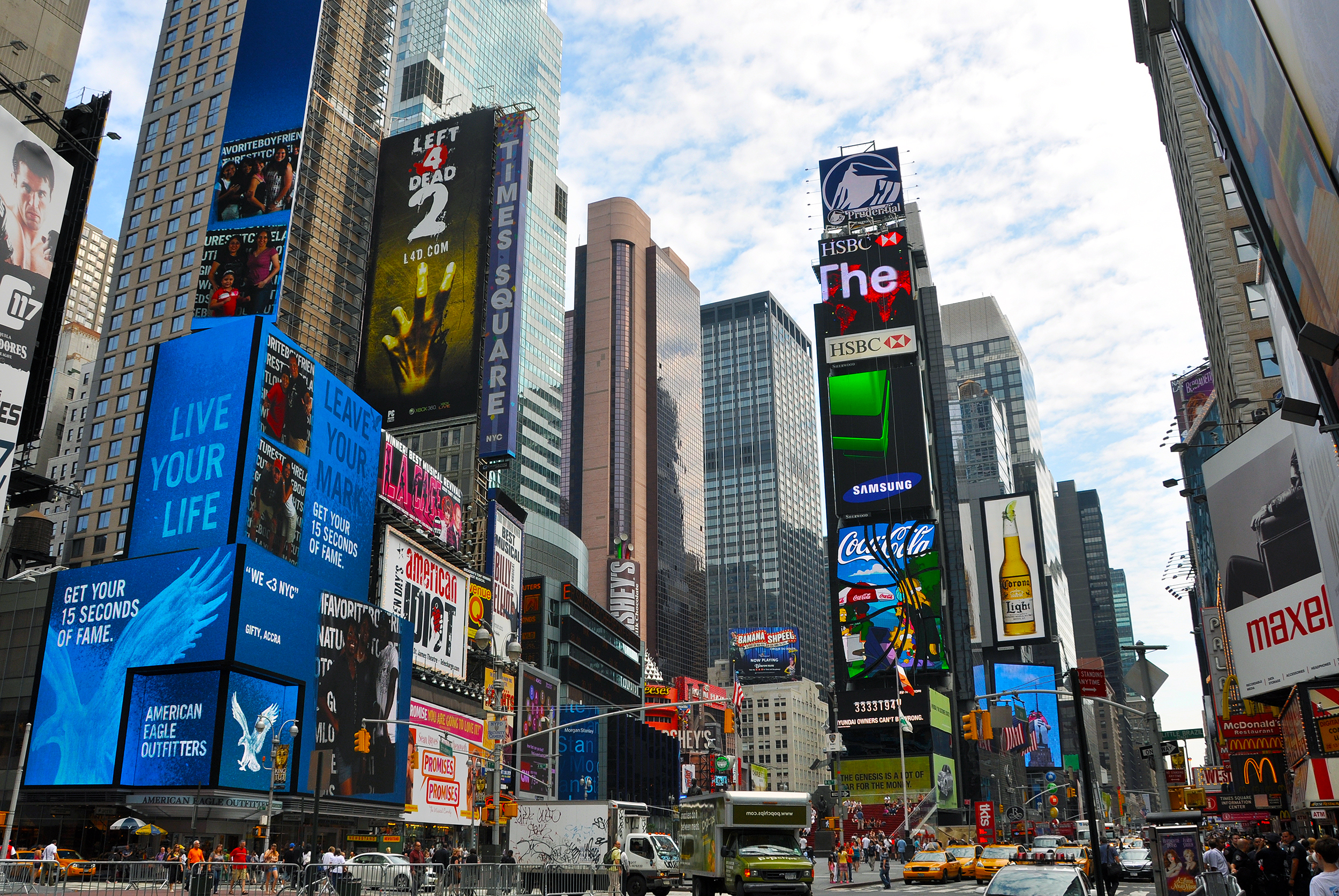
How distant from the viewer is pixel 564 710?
4518 inches

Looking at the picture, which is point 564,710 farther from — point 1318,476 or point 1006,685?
point 1318,476

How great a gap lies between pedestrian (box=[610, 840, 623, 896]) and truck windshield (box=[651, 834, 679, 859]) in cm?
131

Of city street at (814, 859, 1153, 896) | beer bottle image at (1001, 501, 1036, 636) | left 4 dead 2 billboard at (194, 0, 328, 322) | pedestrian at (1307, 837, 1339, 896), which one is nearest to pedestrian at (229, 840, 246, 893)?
pedestrian at (1307, 837, 1339, 896)

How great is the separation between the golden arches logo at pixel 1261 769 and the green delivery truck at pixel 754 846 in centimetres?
3001

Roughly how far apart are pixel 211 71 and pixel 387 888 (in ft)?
348

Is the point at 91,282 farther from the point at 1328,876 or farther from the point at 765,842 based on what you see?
the point at 1328,876

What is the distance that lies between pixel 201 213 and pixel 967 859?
92377 millimetres

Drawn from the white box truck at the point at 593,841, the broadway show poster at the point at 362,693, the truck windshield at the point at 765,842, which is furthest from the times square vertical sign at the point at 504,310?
the truck windshield at the point at 765,842

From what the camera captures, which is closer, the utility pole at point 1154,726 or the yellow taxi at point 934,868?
the utility pole at point 1154,726

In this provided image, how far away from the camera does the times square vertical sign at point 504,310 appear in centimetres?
8006

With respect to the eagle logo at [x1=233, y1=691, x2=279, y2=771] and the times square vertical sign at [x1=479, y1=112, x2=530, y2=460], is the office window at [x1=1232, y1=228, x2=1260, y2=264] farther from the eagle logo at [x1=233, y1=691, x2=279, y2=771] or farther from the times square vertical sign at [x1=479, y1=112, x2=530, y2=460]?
the eagle logo at [x1=233, y1=691, x2=279, y2=771]

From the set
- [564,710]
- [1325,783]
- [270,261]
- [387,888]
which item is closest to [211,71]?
[270,261]

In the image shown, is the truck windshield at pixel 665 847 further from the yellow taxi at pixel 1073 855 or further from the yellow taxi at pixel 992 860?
the yellow taxi at pixel 1073 855

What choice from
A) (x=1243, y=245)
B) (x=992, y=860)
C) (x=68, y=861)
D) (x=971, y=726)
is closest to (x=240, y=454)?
(x=68, y=861)
